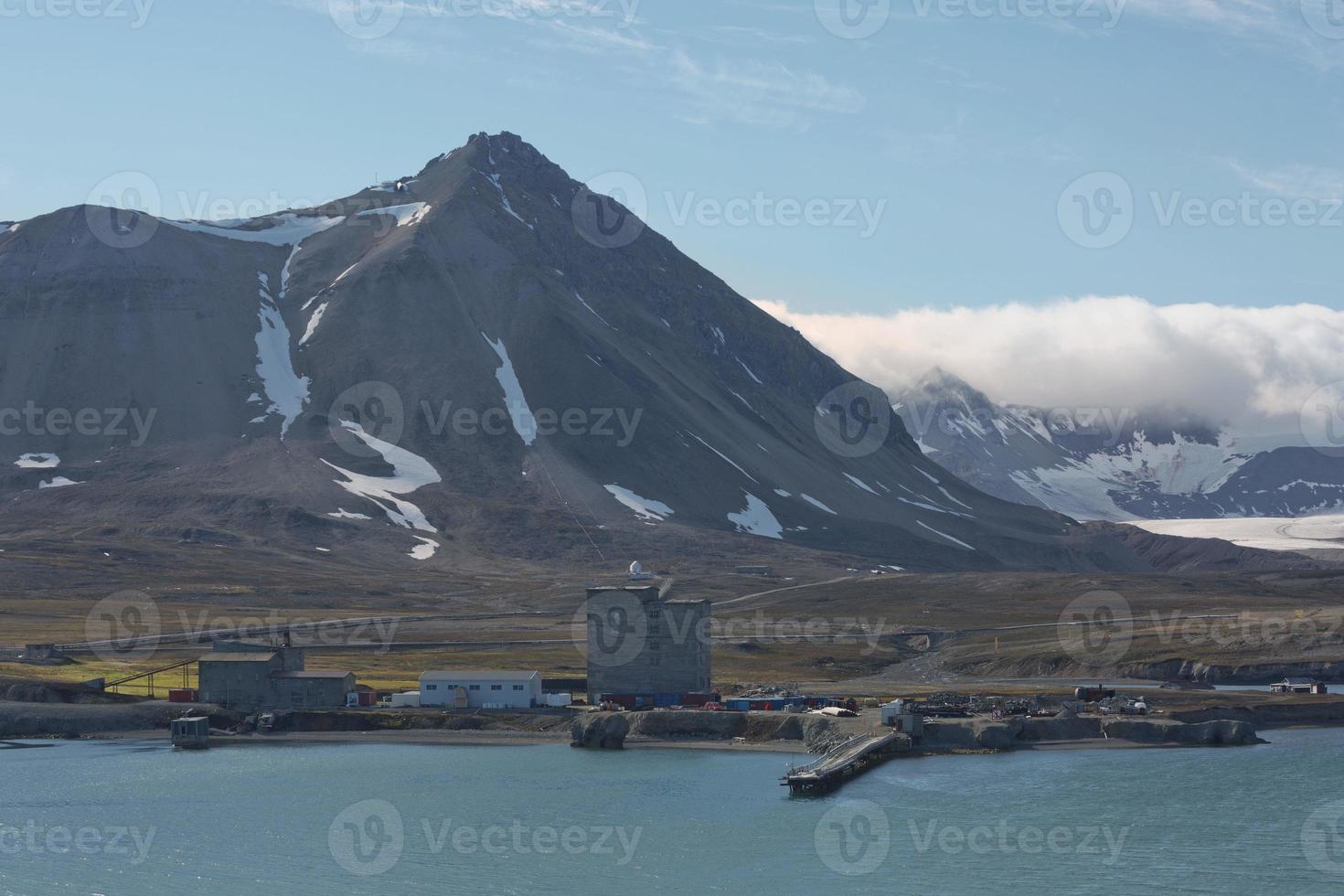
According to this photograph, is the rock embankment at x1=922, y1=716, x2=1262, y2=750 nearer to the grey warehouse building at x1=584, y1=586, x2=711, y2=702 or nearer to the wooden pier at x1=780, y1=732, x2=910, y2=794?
the wooden pier at x1=780, y1=732, x2=910, y2=794

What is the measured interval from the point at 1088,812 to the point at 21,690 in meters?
76.1

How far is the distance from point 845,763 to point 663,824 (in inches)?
603

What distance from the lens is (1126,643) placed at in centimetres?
15150

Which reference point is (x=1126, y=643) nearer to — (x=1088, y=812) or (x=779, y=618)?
(x=779, y=618)

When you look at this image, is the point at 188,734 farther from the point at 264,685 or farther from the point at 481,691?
the point at 481,691

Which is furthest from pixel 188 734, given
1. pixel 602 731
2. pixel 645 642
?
pixel 645 642

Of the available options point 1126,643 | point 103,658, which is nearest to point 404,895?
point 103,658

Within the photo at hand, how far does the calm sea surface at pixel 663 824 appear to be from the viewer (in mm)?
70938

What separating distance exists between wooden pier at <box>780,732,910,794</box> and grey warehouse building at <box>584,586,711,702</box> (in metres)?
18.7

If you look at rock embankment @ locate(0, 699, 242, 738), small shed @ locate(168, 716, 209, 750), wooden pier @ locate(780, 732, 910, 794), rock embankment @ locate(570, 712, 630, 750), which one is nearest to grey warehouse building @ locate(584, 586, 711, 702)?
rock embankment @ locate(570, 712, 630, 750)

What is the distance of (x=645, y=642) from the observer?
11669 cm

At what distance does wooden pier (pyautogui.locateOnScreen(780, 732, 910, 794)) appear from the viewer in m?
88.5

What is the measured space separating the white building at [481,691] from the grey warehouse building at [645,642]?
15.3 feet

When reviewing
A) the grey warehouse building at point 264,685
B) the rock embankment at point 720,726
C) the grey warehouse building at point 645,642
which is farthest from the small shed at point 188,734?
the rock embankment at point 720,726
